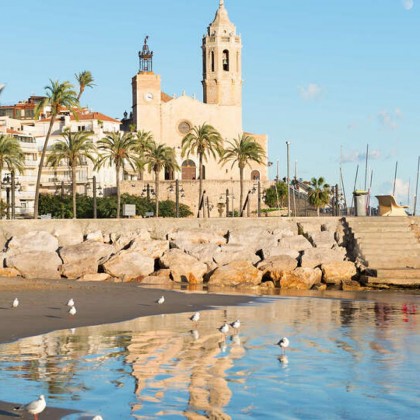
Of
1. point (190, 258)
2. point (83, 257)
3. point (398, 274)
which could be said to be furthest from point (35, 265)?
point (398, 274)

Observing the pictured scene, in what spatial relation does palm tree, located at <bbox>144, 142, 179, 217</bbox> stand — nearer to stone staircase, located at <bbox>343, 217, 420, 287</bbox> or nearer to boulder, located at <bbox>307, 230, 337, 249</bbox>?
boulder, located at <bbox>307, 230, 337, 249</bbox>

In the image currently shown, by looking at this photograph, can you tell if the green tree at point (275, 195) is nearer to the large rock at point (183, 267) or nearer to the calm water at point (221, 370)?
the large rock at point (183, 267)

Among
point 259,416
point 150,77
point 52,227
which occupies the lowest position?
point 259,416

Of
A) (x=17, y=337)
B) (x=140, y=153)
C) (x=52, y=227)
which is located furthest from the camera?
(x=140, y=153)

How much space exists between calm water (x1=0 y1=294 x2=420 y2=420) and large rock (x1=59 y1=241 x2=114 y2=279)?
18692 mm

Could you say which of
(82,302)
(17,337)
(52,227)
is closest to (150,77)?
(52,227)

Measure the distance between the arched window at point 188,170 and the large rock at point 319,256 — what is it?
68300mm

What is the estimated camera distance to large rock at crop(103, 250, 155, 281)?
45.8 meters

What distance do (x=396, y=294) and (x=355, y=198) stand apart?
21807 millimetres

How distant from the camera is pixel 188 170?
117 m

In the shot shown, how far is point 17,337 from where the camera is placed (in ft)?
75.0

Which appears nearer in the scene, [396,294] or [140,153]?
[396,294]

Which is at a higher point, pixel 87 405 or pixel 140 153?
pixel 140 153

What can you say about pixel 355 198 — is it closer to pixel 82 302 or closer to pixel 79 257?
pixel 79 257
